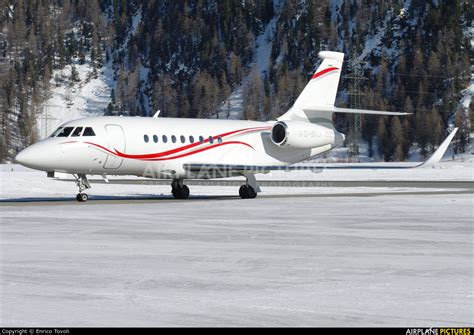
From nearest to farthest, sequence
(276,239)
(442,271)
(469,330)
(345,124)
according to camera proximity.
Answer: (469,330) < (442,271) < (276,239) < (345,124)

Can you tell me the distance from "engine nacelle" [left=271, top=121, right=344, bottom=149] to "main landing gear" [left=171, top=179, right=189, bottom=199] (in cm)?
437

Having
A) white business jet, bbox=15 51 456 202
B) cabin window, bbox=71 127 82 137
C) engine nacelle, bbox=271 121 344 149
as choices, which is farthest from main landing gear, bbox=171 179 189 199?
cabin window, bbox=71 127 82 137

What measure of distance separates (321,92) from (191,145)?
22.7 ft

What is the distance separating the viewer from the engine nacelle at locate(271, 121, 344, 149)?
34.9 m

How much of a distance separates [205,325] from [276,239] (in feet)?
27.6

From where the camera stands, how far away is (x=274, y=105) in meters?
196

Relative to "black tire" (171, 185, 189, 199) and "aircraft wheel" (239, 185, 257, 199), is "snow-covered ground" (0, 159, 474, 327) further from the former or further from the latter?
"aircraft wheel" (239, 185, 257, 199)

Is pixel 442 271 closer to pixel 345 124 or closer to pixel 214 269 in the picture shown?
pixel 214 269

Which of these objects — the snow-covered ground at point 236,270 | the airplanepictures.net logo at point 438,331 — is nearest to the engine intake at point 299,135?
the snow-covered ground at point 236,270

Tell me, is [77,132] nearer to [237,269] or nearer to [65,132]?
[65,132]

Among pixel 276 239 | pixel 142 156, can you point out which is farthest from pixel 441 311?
pixel 142 156

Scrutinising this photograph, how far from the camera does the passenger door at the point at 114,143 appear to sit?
30719 millimetres

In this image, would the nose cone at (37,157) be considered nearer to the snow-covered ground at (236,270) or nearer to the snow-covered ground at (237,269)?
the snow-covered ground at (237,269)

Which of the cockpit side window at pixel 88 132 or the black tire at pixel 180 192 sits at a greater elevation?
the cockpit side window at pixel 88 132
